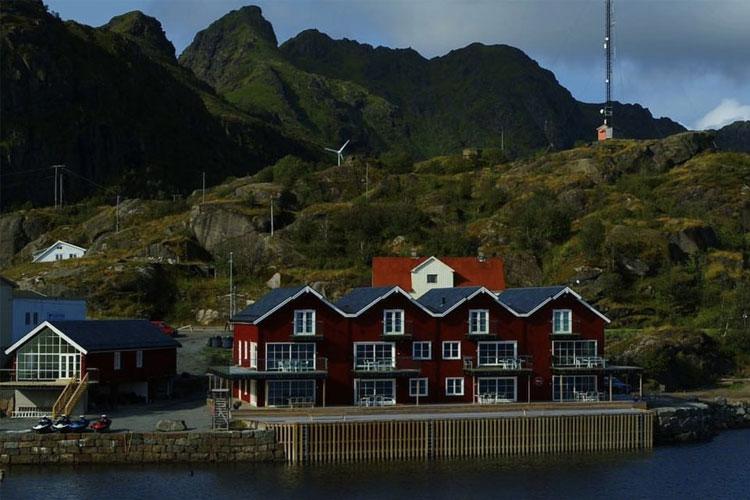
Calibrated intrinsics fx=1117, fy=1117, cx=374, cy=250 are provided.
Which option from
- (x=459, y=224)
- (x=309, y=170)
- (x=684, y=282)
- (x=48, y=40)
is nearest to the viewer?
(x=684, y=282)

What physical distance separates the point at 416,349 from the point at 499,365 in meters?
5.01

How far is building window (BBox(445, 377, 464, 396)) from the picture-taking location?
216 ft

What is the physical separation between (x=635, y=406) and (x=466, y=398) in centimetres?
979

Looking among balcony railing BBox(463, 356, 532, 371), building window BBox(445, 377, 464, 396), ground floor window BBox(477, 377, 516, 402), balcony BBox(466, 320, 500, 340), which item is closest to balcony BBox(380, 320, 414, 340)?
balcony BBox(466, 320, 500, 340)

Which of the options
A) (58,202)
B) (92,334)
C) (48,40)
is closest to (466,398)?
(92,334)

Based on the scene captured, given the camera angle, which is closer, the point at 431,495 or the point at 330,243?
the point at 431,495

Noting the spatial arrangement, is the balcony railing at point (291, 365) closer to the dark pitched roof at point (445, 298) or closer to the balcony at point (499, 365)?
the dark pitched roof at point (445, 298)

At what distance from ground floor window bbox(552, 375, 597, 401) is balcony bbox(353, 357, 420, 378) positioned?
28.6 feet

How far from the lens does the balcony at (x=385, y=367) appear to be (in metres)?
63.9

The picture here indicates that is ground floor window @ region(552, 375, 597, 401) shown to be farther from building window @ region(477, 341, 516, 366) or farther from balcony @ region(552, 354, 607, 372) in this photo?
building window @ region(477, 341, 516, 366)

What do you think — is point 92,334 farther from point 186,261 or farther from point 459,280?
point 186,261

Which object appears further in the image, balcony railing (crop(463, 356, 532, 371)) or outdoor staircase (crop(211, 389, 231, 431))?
balcony railing (crop(463, 356, 532, 371))

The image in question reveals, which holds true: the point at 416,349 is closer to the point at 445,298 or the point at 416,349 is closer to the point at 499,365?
the point at 445,298

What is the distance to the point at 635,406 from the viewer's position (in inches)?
2554
